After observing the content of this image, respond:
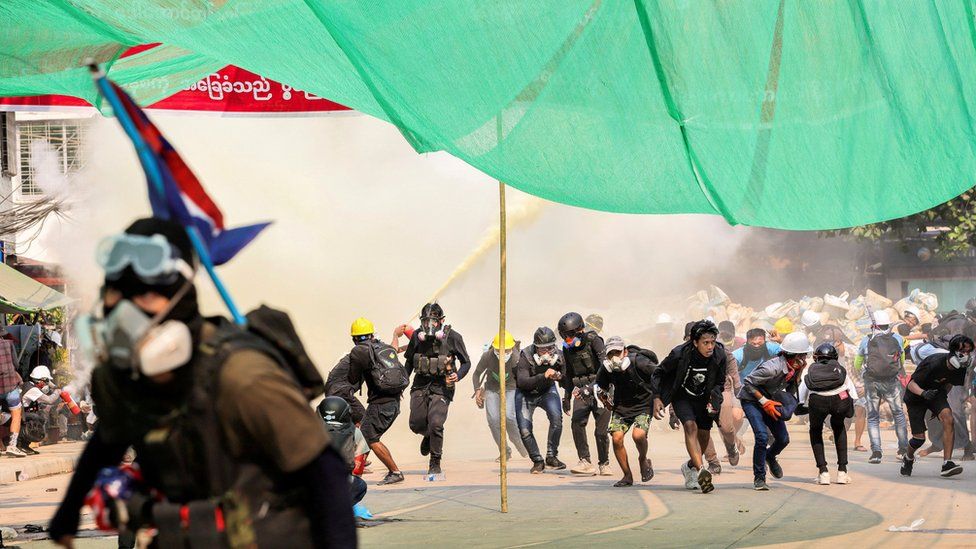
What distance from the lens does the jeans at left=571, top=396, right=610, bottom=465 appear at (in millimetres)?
16844

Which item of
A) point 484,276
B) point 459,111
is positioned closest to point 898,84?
point 459,111

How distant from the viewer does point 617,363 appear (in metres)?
15.3

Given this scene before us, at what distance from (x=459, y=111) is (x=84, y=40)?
2746 mm

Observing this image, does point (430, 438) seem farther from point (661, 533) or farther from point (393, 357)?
point (661, 533)

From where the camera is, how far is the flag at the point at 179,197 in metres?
3.57

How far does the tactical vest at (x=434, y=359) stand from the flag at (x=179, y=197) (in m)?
12.8

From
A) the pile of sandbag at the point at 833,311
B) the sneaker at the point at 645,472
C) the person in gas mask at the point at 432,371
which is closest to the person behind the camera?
the sneaker at the point at 645,472

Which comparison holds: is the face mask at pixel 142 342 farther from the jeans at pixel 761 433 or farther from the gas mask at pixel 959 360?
the gas mask at pixel 959 360

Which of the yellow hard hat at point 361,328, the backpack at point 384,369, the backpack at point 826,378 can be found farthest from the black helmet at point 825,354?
the yellow hard hat at point 361,328

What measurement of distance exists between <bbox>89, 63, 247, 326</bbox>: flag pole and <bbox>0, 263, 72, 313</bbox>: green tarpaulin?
981 inches

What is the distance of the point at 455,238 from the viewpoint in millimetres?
40969

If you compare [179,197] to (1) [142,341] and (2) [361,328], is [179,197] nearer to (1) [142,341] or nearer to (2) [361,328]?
(1) [142,341]

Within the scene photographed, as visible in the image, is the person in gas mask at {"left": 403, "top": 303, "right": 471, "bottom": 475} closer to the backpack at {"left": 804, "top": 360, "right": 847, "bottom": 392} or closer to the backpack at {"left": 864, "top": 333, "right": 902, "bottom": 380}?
the backpack at {"left": 804, "top": 360, "right": 847, "bottom": 392}

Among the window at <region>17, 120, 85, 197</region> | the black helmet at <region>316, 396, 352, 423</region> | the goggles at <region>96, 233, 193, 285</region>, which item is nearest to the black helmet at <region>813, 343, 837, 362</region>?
the black helmet at <region>316, 396, 352, 423</region>
